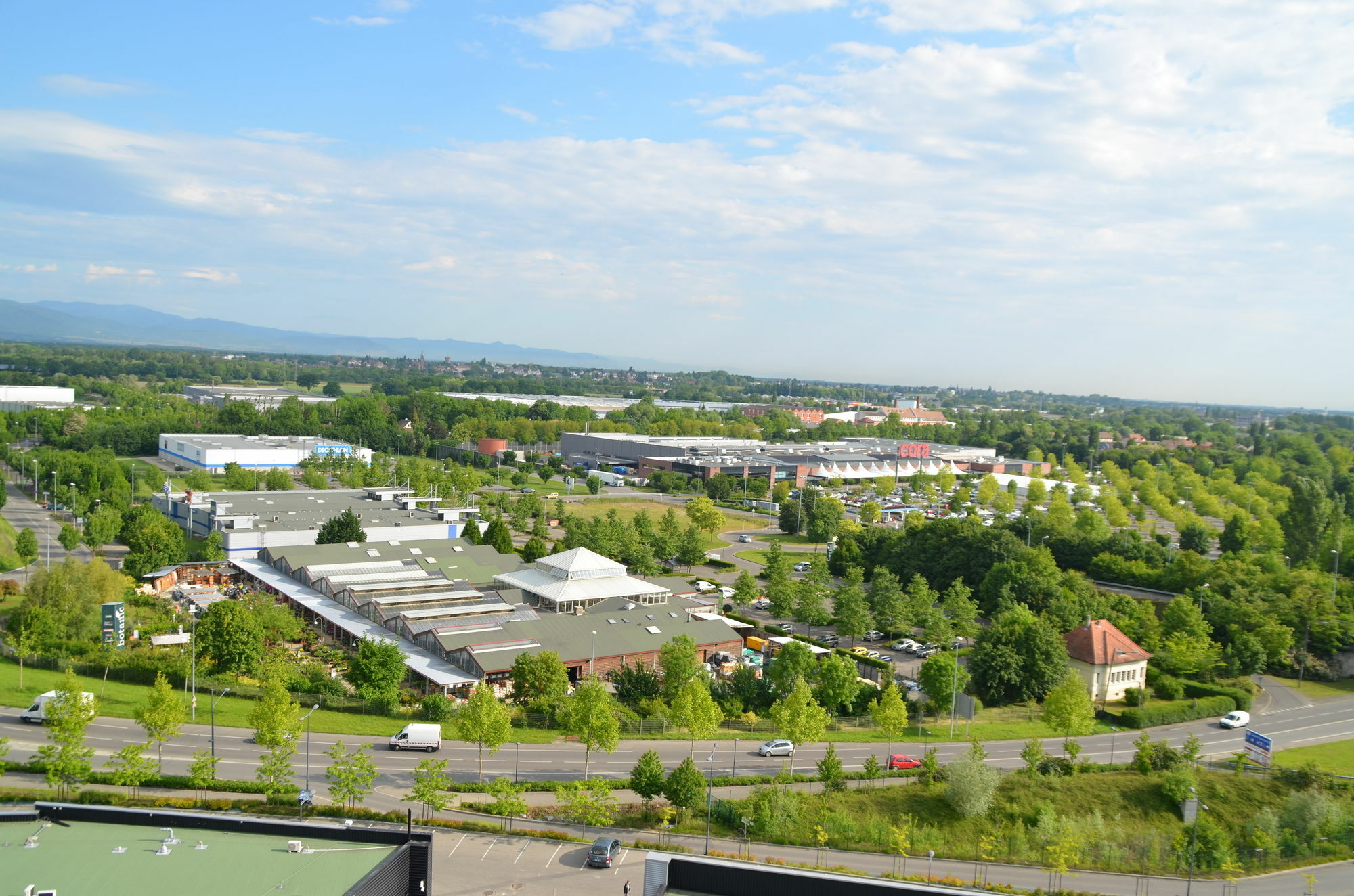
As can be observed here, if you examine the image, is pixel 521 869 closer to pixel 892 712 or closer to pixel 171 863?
pixel 171 863

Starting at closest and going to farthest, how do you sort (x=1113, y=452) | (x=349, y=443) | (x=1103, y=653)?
(x=1103, y=653), (x=349, y=443), (x=1113, y=452)

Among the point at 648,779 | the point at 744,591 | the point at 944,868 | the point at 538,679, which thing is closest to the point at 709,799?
the point at 648,779

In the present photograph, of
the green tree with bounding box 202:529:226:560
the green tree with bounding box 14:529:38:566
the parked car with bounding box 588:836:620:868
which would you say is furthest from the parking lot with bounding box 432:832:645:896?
the green tree with bounding box 14:529:38:566

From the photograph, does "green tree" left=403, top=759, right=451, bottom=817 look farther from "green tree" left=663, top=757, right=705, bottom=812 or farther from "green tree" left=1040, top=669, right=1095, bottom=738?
"green tree" left=1040, top=669, right=1095, bottom=738

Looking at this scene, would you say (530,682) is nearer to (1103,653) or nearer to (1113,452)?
(1103,653)

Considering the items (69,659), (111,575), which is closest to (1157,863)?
(69,659)

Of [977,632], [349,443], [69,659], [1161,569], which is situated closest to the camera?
[69,659]
